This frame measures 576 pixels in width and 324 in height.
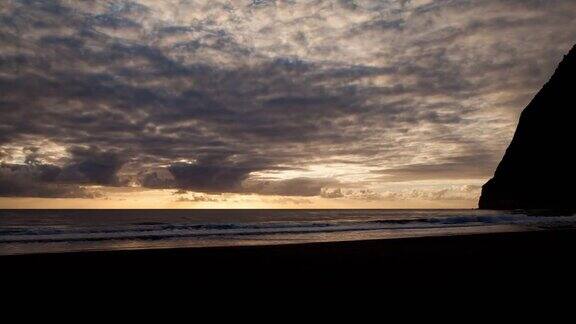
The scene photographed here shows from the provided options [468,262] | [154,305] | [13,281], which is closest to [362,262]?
[468,262]

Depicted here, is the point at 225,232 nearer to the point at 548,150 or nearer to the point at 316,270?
the point at 316,270

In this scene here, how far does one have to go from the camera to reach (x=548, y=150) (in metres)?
83.0

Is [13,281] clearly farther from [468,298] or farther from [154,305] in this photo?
[468,298]

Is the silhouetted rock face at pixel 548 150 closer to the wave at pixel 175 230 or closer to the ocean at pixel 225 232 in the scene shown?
the ocean at pixel 225 232

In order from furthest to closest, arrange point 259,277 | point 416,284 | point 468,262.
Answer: point 468,262
point 259,277
point 416,284

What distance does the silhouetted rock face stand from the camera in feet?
258

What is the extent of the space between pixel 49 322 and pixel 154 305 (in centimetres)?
138

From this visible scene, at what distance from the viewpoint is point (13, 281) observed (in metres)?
8.46

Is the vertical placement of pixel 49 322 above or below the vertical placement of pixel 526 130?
below

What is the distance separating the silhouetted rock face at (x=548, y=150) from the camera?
7856 centimetres

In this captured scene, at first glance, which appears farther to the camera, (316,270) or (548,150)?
(548,150)

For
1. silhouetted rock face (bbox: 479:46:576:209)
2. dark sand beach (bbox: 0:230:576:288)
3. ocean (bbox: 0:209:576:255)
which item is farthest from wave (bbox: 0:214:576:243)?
silhouetted rock face (bbox: 479:46:576:209)

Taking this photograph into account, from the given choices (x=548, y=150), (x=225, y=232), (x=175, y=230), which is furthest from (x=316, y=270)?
(x=548, y=150)

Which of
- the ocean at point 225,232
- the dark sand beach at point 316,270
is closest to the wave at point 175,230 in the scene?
the ocean at point 225,232
